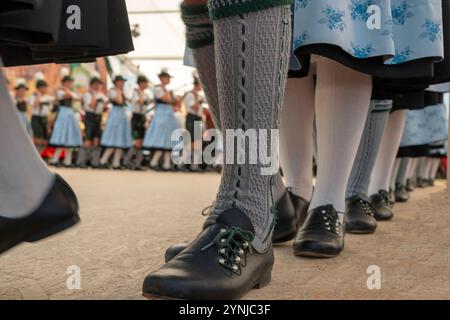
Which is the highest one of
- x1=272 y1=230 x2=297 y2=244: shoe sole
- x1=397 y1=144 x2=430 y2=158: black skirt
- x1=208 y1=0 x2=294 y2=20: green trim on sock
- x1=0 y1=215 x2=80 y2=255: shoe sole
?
x1=208 y1=0 x2=294 y2=20: green trim on sock

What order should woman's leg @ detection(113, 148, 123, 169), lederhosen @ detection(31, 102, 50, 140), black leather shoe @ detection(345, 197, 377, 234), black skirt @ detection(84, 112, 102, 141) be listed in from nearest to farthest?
black leather shoe @ detection(345, 197, 377, 234) → woman's leg @ detection(113, 148, 123, 169) → black skirt @ detection(84, 112, 102, 141) → lederhosen @ detection(31, 102, 50, 140)

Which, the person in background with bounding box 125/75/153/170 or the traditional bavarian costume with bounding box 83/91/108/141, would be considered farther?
the traditional bavarian costume with bounding box 83/91/108/141

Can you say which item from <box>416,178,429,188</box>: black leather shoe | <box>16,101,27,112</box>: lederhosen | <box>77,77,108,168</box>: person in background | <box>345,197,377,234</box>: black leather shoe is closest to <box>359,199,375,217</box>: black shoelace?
<box>345,197,377,234</box>: black leather shoe

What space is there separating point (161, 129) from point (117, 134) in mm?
492

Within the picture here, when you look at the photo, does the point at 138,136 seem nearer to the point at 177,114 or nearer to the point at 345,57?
the point at 177,114

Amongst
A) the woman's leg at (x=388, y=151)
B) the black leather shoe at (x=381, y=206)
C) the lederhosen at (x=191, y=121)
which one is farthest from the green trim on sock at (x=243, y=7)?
the lederhosen at (x=191, y=121)

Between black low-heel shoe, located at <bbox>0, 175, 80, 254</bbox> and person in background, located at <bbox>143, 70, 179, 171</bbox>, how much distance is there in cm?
432

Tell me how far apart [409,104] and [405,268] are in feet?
2.84

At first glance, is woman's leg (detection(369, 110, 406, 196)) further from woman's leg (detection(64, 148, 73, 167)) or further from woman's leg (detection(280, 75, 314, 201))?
woman's leg (detection(64, 148, 73, 167))

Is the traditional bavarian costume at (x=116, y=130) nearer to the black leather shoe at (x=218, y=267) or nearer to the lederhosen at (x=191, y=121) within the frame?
the lederhosen at (x=191, y=121)

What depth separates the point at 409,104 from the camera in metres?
1.50

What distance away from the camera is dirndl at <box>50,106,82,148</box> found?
527 centimetres
